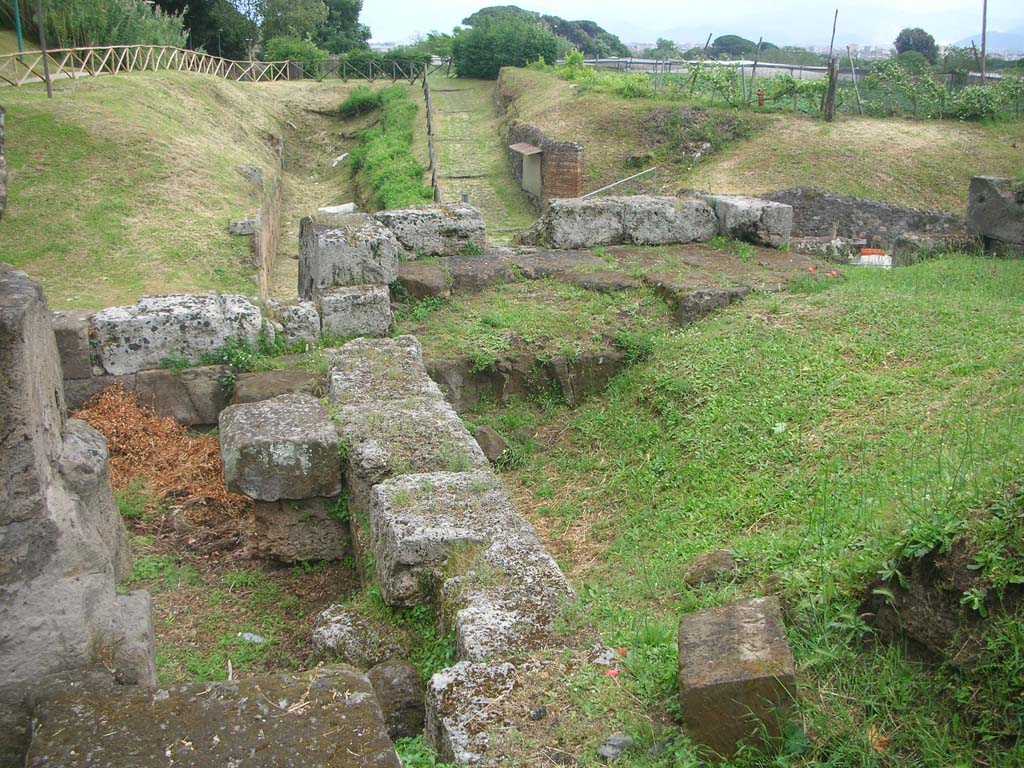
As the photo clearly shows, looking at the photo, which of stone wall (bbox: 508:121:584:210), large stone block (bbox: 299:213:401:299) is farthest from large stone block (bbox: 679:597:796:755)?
stone wall (bbox: 508:121:584:210)

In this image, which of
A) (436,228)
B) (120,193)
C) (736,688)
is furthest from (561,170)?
(736,688)

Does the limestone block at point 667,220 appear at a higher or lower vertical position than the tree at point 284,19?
lower

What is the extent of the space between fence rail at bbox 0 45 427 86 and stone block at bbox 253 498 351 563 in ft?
62.6

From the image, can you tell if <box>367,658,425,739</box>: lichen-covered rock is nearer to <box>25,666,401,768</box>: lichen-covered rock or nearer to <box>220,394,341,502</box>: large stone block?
<box>25,666,401,768</box>: lichen-covered rock

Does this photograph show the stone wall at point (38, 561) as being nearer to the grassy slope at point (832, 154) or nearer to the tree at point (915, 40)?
the grassy slope at point (832, 154)

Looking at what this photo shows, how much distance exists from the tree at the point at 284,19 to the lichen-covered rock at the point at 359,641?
45.2 metres

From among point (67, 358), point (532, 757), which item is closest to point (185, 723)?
point (532, 757)

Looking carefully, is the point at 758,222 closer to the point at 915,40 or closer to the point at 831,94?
the point at 831,94

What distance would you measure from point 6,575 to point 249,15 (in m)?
46.5

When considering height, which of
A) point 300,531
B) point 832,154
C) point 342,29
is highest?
point 342,29

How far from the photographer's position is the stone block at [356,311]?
7324mm

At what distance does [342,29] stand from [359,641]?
5219 centimetres

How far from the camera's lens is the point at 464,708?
3.01m

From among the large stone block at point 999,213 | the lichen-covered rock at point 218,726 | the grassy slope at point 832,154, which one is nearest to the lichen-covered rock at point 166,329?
the lichen-covered rock at point 218,726
